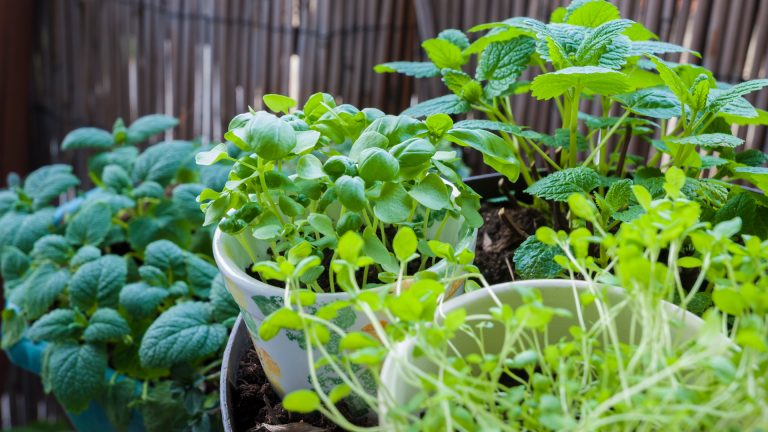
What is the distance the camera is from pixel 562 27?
26.5 inches

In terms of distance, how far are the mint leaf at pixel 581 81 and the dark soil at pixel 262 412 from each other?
324mm

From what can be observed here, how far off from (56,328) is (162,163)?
A: 0.32m

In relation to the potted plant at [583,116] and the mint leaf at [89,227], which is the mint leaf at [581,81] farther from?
the mint leaf at [89,227]

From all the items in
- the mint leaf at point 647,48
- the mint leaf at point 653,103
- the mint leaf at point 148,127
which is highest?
the mint leaf at point 647,48

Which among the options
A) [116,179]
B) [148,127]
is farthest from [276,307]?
[148,127]

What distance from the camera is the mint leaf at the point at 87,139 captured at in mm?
1270

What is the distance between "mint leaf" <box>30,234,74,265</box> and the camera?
1070 mm

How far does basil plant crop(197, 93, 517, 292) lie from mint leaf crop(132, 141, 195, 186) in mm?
549

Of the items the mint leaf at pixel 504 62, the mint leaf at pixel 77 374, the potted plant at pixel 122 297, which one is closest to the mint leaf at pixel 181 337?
the potted plant at pixel 122 297

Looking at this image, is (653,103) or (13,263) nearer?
(653,103)

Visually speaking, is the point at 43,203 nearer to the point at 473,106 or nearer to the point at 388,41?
the point at 388,41

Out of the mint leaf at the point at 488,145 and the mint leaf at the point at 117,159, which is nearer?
the mint leaf at the point at 488,145

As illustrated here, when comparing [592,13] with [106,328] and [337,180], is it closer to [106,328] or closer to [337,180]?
[337,180]

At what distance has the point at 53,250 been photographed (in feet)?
3.52
